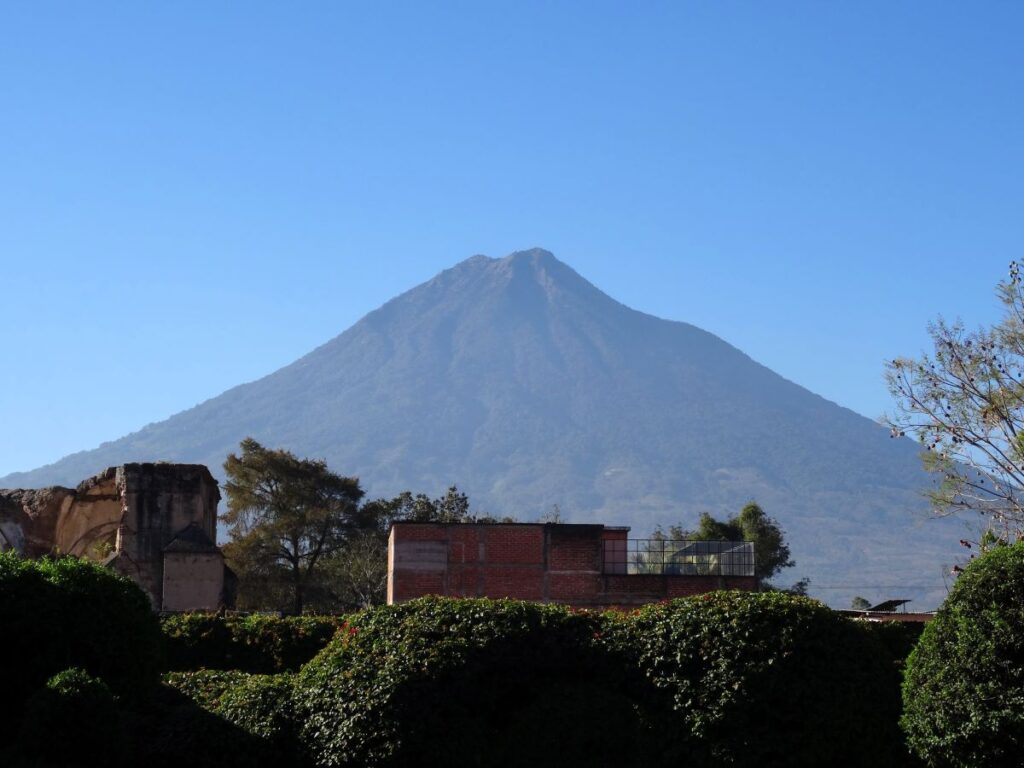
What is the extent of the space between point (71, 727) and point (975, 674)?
888 centimetres

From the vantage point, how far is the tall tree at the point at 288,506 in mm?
66875

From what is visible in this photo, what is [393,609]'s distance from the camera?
56.7 feet

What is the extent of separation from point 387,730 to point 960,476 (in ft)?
55.3

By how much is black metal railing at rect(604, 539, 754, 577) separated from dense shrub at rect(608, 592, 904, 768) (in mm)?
27269

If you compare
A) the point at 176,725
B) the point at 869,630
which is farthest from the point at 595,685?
the point at 176,725

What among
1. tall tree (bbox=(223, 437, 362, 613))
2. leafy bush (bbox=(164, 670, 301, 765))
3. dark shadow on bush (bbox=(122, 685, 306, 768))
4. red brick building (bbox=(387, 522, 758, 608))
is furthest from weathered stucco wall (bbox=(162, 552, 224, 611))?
tall tree (bbox=(223, 437, 362, 613))

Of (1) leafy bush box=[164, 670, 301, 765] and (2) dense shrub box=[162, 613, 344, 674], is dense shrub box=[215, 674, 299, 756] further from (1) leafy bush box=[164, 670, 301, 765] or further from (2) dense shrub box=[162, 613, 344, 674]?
(2) dense shrub box=[162, 613, 344, 674]

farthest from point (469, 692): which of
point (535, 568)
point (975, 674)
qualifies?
point (535, 568)

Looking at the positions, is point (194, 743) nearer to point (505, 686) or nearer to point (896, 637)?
point (505, 686)

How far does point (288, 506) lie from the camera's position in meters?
68.4

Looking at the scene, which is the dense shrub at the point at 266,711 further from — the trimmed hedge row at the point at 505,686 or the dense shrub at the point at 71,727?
the dense shrub at the point at 71,727

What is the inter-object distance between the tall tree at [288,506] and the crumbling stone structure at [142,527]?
872 inches

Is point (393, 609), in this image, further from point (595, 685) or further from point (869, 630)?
point (869, 630)

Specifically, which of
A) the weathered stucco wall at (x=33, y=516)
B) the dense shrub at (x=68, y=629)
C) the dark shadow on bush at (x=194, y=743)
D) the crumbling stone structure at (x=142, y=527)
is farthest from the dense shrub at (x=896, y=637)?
the weathered stucco wall at (x=33, y=516)
